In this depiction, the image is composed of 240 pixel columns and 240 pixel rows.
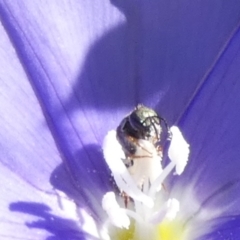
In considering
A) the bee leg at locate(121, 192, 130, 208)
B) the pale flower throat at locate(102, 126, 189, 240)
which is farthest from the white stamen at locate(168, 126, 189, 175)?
the bee leg at locate(121, 192, 130, 208)

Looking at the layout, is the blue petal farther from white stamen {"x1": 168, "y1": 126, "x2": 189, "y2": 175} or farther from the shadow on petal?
the shadow on petal

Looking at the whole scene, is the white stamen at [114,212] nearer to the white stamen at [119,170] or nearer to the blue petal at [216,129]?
the white stamen at [119,170]

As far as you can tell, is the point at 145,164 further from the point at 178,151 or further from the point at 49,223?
the point at 49,223

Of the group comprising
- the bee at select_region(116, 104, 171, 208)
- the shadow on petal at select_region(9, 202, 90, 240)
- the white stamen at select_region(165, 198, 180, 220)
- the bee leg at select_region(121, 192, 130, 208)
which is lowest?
the white stamen at select_region(165, 198, 180, 220)

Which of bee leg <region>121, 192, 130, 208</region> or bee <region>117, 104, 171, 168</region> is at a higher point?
bee <region>117, 104, 171, 168</region>

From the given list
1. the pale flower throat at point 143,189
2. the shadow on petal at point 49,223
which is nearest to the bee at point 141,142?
the pale flower throat at point 143,189

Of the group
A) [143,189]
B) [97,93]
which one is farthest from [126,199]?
[97,93]

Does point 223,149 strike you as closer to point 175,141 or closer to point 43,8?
point 175,141
